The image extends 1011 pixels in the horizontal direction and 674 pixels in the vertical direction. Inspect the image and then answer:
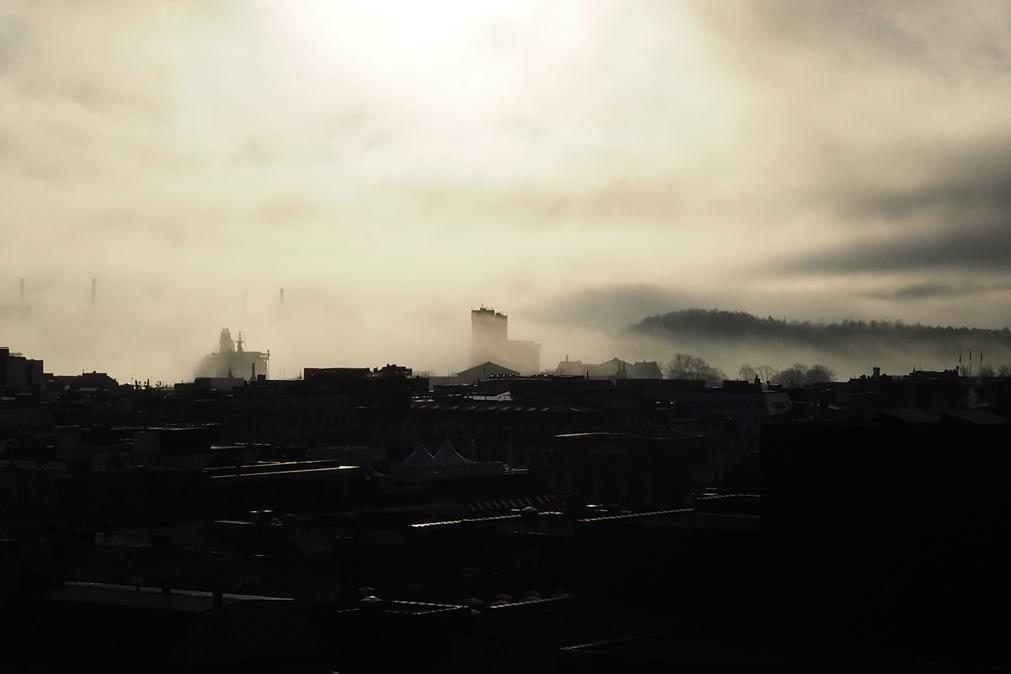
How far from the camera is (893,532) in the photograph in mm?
57844

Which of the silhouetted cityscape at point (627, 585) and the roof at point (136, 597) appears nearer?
the silhouetted cityscape at point (627, 585)

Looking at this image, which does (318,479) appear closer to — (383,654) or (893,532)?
(383,654)

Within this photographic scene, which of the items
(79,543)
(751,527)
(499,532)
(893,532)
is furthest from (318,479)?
(893,532)

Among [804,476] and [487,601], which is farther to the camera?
[487,601]

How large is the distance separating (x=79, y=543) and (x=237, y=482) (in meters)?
30.1

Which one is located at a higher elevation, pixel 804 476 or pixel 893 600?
pixel 804 476

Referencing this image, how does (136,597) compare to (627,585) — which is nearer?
(136,597)

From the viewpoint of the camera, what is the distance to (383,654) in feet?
204

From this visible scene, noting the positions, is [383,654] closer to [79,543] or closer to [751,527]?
[751,527]

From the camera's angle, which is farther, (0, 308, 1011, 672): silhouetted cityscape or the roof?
the roof

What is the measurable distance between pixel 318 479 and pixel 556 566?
37.9 m

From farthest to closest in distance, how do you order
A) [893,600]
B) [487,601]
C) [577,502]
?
[577,502] → [487,601] → [893,600]

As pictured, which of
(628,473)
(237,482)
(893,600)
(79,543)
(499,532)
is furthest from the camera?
(628,473)

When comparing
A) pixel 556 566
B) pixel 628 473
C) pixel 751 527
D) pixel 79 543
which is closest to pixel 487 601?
pixel 556 566
